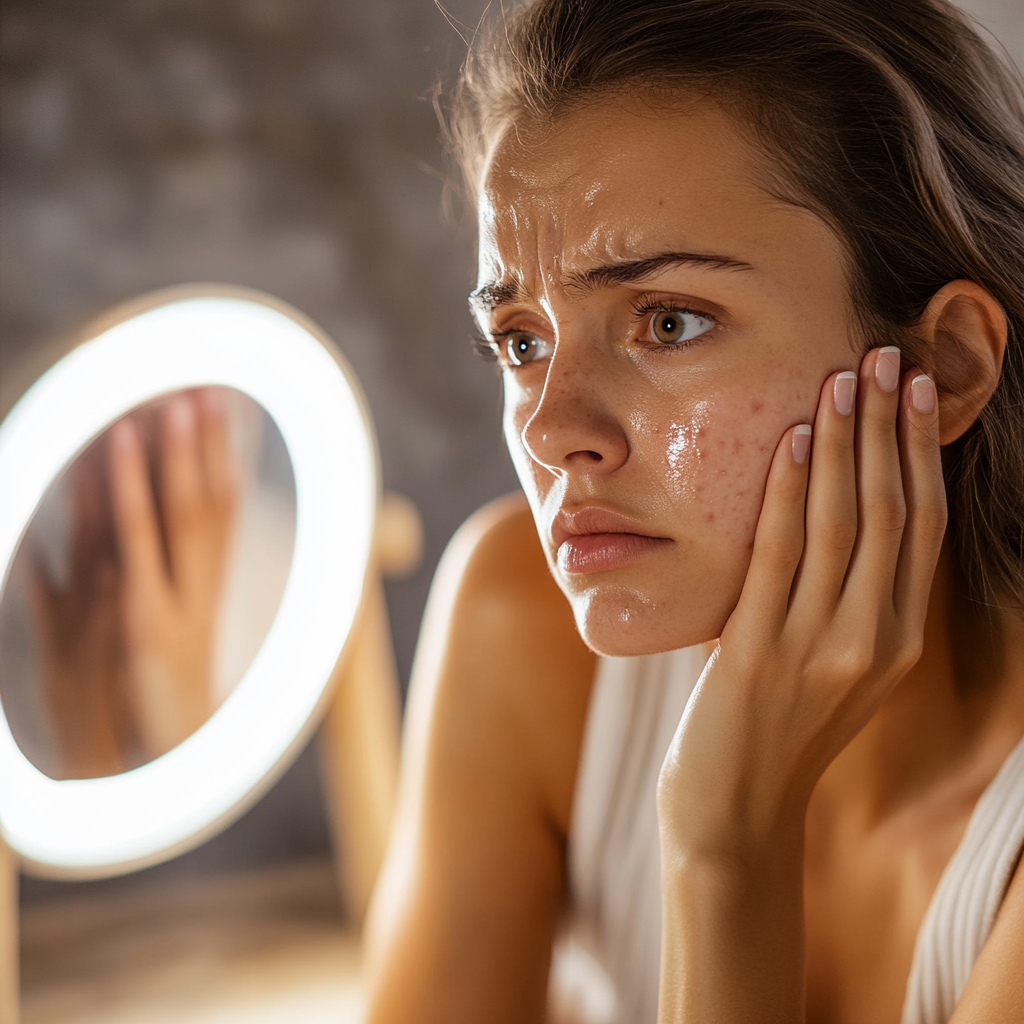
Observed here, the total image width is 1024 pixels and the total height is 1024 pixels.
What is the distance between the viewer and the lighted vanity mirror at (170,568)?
1.04 meters

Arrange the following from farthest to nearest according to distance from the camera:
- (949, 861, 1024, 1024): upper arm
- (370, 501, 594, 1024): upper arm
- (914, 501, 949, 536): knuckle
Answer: (370, 501, 594, 1024): upper arm, (914, 501, 949, 536): knuckle, (949, 861, 1024, 1024): upper arm

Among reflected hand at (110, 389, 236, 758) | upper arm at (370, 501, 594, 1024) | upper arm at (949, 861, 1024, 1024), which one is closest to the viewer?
upper arm at (949, 861, 1024, 1024)

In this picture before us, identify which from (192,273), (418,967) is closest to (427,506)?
(192,273)

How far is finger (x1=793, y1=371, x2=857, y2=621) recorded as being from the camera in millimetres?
711

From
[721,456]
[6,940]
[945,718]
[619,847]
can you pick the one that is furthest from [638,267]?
Answer: [6,940]

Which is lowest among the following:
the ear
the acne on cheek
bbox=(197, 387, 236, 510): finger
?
the acne on cheek

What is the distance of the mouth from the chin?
2 cm

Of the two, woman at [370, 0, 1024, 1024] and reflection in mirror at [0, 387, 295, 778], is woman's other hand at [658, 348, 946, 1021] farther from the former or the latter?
reflection in mirror at [0, 387, 295, 778]

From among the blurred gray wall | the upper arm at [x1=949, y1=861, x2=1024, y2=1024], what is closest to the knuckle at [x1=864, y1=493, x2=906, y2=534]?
the upper arm at [x1=949, y1=861, x2=1024, y2=1024]

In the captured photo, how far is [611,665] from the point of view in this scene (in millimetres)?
1037

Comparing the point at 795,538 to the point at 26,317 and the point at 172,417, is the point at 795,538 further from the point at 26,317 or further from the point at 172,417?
the point at 26,317

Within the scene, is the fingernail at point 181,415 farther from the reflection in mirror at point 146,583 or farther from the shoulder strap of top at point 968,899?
the shoulder strap of top at point 968,899

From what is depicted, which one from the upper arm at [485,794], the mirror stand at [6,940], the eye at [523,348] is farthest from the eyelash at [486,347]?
the mirror stand at [6,940]

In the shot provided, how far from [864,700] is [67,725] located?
0.76 metres
